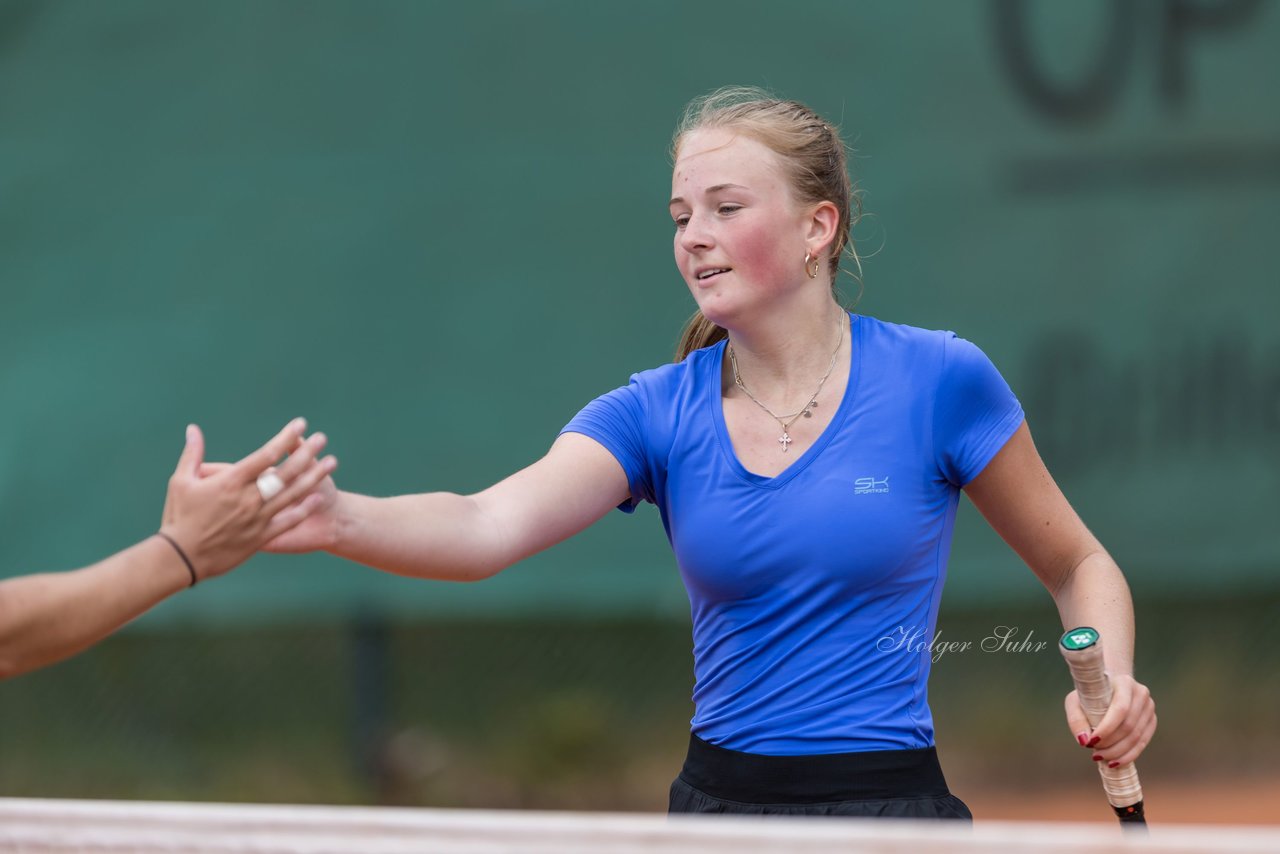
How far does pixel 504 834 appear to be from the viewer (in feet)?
4.88

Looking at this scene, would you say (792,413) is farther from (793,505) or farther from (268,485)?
(268,485)

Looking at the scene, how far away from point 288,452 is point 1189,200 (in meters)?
3.55

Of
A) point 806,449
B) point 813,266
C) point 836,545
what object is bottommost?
point 836,545

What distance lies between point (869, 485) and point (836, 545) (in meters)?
0.10

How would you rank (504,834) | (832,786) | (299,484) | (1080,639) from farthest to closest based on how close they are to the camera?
(832,786), (1080,639), (299,484), (504,834)

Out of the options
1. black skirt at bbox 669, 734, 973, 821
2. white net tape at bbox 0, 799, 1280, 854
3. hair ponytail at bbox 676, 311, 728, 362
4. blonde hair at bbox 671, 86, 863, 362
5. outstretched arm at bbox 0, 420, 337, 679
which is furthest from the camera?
hair ponytail at bbox 676, 311, 728, 362

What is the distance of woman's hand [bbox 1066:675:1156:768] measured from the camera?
2084mm

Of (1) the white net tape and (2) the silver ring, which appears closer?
(1) the white net tape

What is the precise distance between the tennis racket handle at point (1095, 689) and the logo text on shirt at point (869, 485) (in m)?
0.32

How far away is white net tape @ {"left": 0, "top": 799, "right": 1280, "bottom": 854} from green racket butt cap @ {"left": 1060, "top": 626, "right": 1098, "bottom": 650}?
1.73ft

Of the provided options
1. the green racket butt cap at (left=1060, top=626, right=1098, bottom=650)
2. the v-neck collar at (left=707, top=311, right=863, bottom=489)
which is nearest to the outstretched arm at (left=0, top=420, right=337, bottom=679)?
the v-neck collar at (left=707, top=311, right=863, bottom=489)

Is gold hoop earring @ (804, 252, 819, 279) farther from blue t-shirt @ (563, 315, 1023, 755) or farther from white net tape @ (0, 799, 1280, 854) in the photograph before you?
white net tape @ (0, 799, 1280, 854)

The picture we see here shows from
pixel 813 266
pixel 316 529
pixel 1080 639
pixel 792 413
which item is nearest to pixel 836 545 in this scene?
pixel 792 413

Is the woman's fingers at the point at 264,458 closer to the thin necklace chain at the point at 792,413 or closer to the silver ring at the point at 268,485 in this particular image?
the silver ring at the point at 268,485
